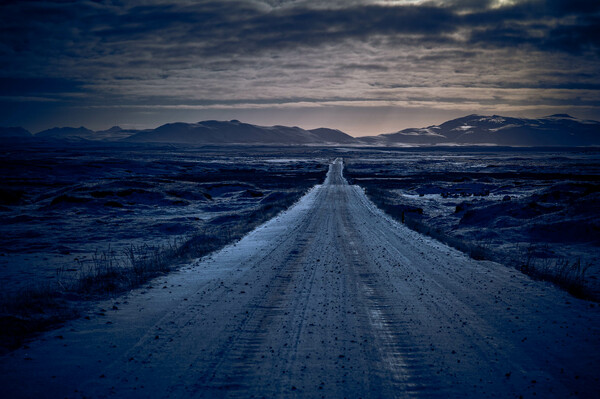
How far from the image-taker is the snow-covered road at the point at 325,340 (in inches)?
204

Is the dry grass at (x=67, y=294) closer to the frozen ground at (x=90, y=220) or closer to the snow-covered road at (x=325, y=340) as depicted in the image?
the snow-covered road at (x=325, y=340)

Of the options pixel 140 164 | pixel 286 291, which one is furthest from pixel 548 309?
pixel 140 164

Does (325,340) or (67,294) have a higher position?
(325,340)

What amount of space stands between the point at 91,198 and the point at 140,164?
49.4 m

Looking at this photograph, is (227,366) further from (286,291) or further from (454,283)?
(454,283)

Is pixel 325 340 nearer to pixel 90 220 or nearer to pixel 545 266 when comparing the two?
pixel 545 266

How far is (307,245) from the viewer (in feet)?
50.0

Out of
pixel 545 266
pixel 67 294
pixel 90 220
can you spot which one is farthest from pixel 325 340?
pixel 90 220

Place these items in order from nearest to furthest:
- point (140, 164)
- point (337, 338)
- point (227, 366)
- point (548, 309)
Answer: point (227, 366) → point (337, 338) → point (548, 309) → point (140, 164)

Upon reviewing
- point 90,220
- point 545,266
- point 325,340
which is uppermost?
point 325,340

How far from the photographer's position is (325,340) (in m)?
6.59

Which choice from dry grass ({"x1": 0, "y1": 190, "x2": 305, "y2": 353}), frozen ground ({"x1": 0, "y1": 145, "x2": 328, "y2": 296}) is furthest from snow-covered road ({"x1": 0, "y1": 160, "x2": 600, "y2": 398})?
frozen ground ({"x1": 0, "y1": 145, "x2": 328, "y2": 296})

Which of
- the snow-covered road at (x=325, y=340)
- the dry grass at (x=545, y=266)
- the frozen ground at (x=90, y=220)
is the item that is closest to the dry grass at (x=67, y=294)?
the snow-covered road at (x=325, y=340)

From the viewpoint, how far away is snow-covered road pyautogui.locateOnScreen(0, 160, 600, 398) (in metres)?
5.17
